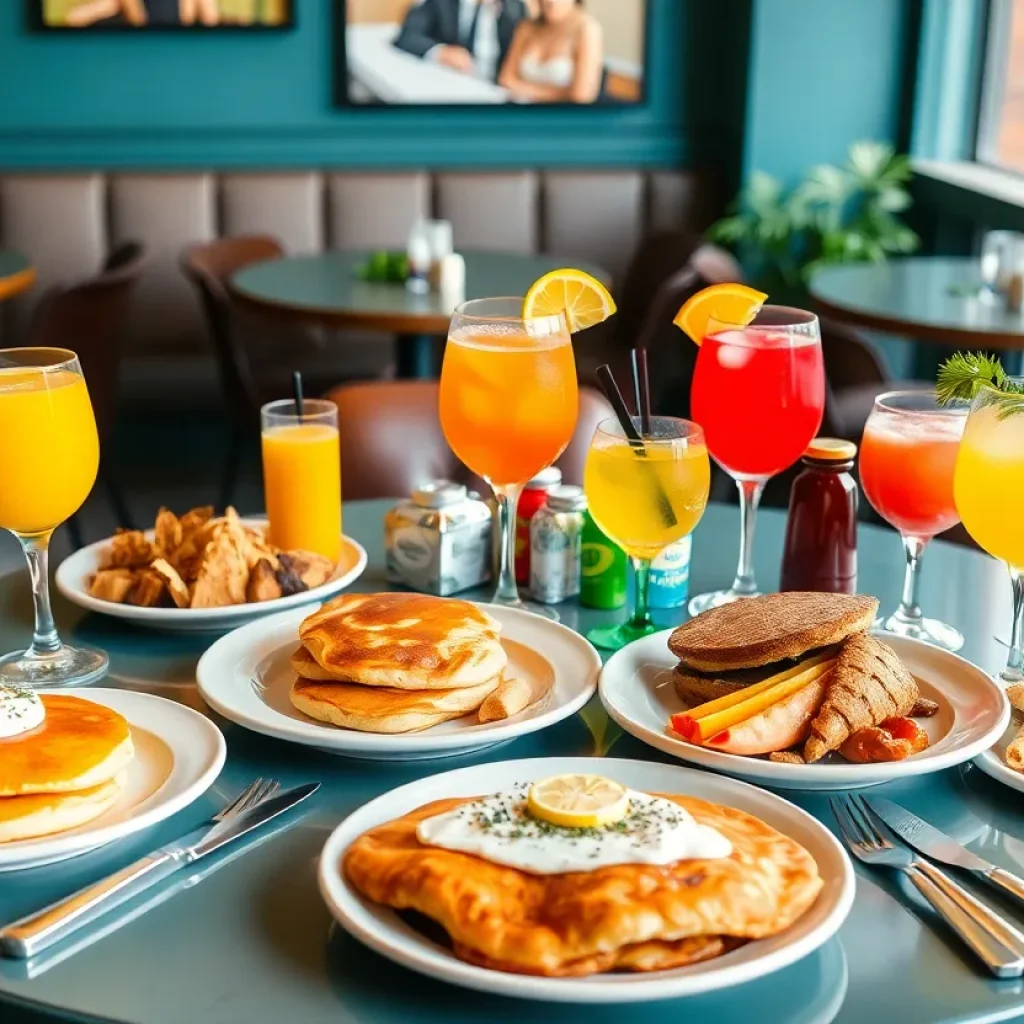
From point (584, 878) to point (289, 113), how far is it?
196 inches

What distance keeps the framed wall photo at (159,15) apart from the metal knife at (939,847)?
4.81 meters

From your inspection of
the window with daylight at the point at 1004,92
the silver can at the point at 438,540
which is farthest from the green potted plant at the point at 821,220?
the silver can at the point at 438,540

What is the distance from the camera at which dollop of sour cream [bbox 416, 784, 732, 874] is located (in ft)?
2.70

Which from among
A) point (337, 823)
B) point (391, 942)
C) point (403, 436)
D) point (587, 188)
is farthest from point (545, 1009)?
point (587, 188)

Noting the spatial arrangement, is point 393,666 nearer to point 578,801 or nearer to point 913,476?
point 578,801

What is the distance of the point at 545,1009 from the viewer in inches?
31.9

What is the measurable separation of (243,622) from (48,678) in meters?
0.20

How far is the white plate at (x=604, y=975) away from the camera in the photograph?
768mm

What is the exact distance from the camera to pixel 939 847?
3.18 feet

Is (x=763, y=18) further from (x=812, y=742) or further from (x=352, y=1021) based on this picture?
(x=352, y=1021)

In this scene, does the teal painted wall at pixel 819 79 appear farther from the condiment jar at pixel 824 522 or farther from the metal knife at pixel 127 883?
the metal knife at pixel 127 883

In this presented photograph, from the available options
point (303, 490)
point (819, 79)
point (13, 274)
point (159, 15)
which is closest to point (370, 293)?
point (13, 274)

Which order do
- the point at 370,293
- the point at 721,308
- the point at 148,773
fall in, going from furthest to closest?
1. the point at 370,293
2. the point at 721,308
3. the point at 148,773

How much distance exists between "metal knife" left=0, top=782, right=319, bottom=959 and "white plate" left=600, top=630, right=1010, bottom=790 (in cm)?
27
